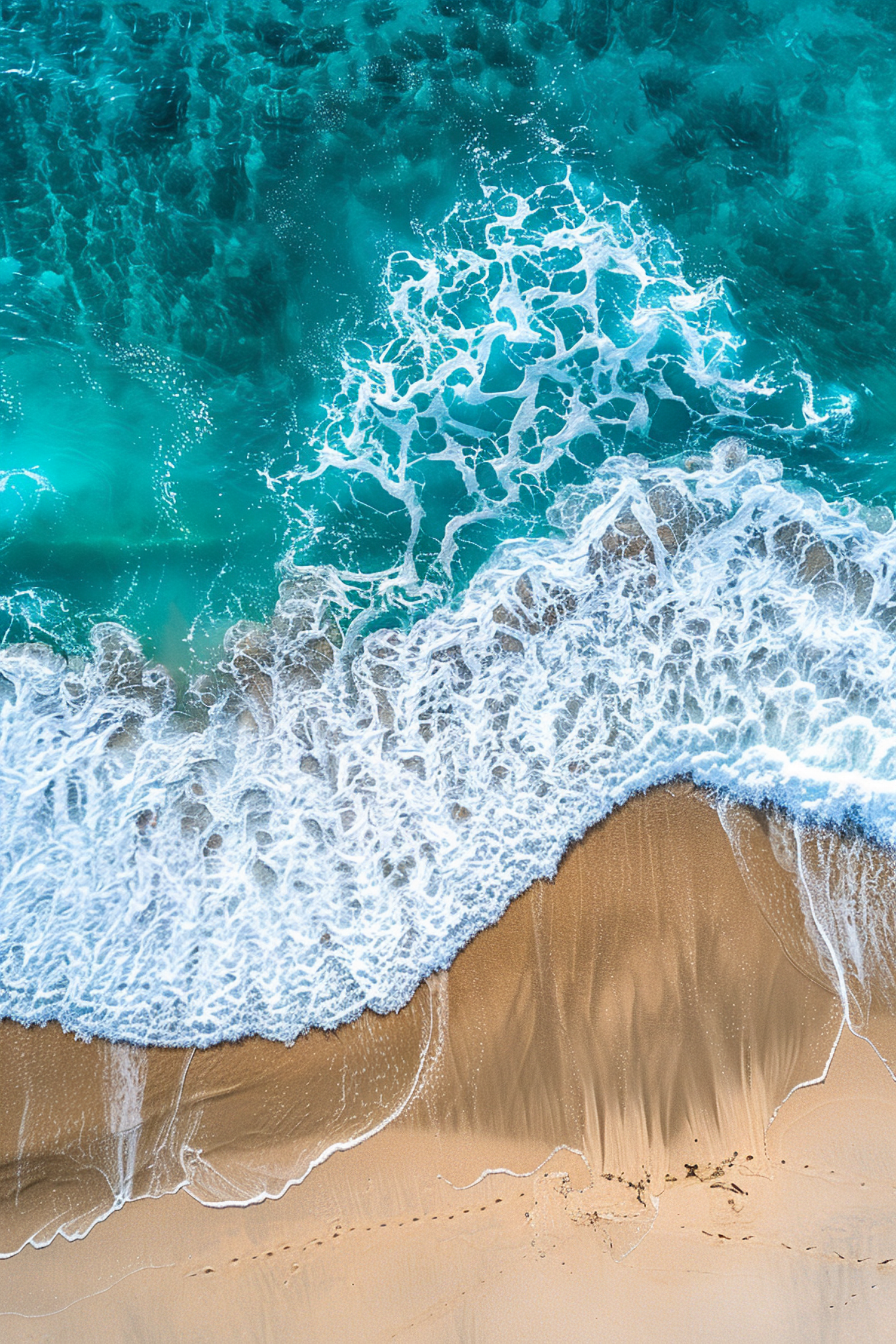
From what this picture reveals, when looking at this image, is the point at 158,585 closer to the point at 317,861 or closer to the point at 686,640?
the point at 317,861

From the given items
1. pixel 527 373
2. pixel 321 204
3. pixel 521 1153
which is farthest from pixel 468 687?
pixel 321 204

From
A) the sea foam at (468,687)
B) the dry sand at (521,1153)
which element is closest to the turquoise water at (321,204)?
the sea foam at (468,687)

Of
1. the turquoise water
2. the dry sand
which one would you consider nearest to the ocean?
the turquoise water

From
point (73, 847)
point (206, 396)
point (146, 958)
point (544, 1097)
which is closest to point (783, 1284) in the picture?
point (544, 1097)

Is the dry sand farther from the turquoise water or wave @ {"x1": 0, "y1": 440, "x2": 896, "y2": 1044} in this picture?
the turquoise water

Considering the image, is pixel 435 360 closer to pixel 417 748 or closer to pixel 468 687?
pixel 468 687
